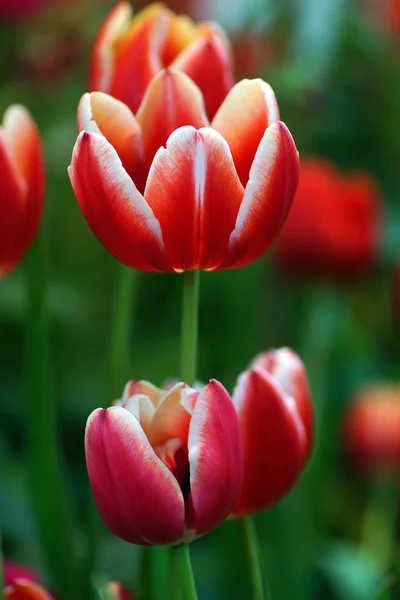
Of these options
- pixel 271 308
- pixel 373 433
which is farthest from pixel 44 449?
pixel 271 308

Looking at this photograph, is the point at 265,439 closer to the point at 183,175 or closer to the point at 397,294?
the point at 183,175

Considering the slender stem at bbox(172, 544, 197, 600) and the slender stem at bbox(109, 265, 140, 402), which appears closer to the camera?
the slender stem at bbox(172, 544, 197, 600)

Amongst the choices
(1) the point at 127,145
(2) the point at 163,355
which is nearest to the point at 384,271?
(2) the point at 163,355

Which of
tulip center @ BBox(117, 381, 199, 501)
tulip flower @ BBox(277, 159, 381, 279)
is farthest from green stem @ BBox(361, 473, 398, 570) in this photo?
tulip center @ BBox(117, 381, 199, 501)

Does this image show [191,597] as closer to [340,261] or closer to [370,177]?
[340,261]

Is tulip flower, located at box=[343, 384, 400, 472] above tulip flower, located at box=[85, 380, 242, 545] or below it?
below

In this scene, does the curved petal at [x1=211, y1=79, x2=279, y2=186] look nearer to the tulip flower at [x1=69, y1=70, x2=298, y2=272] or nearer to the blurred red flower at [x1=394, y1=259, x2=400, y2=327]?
the tulip flower at [x1=69, y1=70, x2=298, y2=272]

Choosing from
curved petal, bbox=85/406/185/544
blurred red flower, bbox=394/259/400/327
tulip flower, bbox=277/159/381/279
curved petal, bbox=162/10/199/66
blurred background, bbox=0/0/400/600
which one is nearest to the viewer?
curved petal, bbox=85/406/185/544
